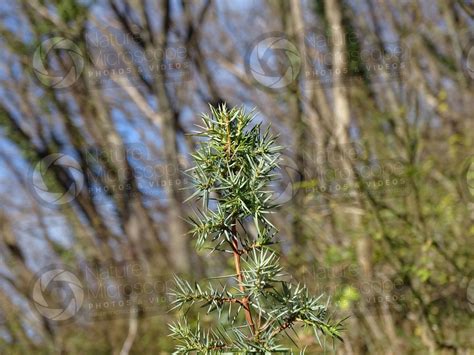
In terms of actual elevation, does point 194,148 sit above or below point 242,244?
above

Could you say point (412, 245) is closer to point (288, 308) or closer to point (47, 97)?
point (288, 308)

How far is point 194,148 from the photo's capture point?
3.84 meters

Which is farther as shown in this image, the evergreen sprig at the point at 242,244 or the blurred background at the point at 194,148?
the blurred background at the point at 194,148

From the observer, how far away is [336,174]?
14.4 ft

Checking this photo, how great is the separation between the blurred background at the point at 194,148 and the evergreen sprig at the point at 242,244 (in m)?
1.34

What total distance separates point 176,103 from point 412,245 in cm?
384

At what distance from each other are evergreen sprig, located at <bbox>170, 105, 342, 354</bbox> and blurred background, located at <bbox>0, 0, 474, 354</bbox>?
1.34m

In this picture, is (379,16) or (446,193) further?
(379,16)

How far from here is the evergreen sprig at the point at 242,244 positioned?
1.03 meters

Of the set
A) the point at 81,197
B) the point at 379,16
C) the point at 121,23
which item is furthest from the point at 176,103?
the point at 379,16

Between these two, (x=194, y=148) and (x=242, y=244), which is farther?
(x=194, y=148)

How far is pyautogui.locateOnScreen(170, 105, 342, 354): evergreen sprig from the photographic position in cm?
103

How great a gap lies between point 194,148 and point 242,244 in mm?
2763

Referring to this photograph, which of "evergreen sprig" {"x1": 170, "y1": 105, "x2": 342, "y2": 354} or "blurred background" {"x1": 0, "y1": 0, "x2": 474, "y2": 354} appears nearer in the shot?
"evergreen sprig" {"x1": 170, "y1": 105, "x2": 342, "y2": 354}
